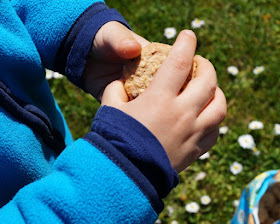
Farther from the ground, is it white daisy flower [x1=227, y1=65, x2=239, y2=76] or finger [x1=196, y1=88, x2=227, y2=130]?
finger [x1=196, y1=88, x2=227, y2=130]

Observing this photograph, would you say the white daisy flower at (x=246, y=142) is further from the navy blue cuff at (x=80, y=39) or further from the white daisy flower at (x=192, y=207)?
the navy blue cuff at (x=80, y=39)

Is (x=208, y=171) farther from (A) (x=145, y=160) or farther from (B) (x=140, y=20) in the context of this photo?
(A) (x=145, y=160)

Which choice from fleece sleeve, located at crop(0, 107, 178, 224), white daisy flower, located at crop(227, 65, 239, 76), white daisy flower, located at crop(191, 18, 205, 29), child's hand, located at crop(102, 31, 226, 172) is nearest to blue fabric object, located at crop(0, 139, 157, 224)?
fleece sleeve, located at crop(0, 107, 178, 224)

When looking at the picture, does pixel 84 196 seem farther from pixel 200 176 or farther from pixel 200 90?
pixel 200 176

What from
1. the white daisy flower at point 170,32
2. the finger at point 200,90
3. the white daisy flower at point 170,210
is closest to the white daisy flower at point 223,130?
the white daisy flower at point 170,210

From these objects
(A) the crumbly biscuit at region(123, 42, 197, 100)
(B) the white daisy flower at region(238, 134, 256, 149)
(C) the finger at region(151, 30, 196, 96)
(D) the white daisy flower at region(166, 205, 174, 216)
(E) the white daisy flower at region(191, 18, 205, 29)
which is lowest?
(D) the white daisy flower at region(166, 205, 174, 216)

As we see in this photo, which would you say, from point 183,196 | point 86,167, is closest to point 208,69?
point 86,167

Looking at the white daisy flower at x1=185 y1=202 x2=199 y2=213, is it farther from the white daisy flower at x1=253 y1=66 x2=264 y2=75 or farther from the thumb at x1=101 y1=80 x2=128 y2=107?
the thumb at x1=101 y1=80 x2=128 y2=107
